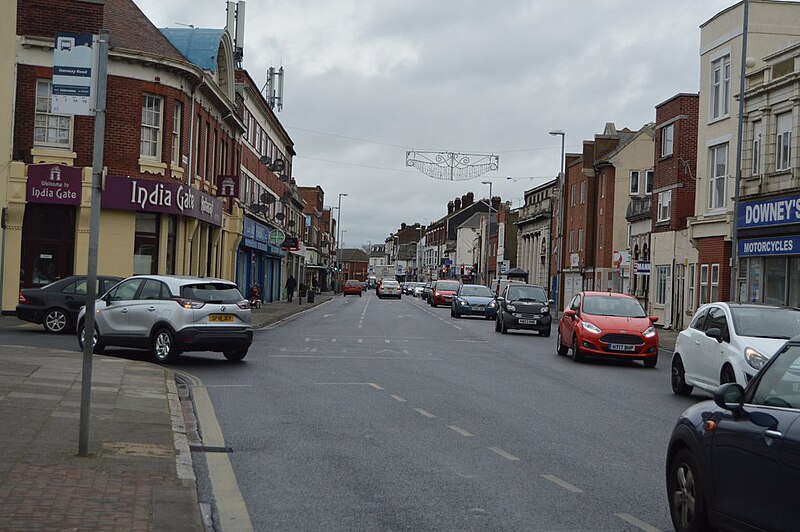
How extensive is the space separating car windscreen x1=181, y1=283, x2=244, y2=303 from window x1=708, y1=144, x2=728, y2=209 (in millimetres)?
23388

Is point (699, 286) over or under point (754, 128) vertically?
under

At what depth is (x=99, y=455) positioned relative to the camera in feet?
27.6

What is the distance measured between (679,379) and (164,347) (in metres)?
9.01

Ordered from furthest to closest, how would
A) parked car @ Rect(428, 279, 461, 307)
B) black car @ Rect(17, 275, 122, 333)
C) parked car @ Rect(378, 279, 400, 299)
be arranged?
parked car @ Rect(378, 279, 400, 299) < parked car @ Rect(428, 279, 461, 307) < black car @ Rect(17, 275, 122, 333)

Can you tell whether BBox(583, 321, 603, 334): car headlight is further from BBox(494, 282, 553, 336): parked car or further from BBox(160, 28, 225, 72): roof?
BBox(160, 28, 225, 72): roof

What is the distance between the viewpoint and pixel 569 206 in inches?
2815

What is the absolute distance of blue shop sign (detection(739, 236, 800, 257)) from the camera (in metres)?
30.5

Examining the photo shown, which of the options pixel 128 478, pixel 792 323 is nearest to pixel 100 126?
pixel 128 478

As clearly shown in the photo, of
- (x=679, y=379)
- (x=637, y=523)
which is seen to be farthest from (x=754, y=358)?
(x=637, y=523)

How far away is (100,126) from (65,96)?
1.29ft

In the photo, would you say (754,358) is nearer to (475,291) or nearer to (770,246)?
(770,246)

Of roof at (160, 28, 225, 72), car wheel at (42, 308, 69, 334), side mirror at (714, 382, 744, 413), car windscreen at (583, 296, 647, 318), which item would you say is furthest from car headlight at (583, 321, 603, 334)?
roof at (160, 28, 225, 72)

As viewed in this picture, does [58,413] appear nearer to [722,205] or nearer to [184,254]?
[184,254]

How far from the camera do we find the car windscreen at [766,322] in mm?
14320
